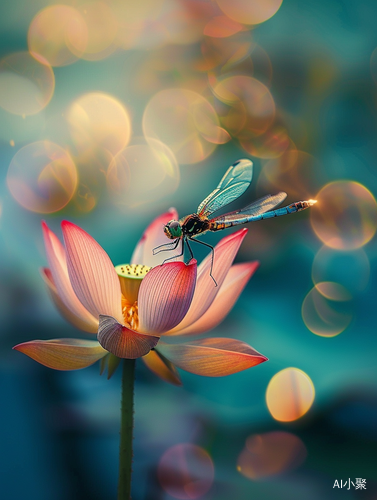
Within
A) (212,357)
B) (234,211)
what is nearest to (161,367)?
(212,357)

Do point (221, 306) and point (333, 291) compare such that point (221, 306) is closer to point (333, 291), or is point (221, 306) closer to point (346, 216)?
point (333, 291)

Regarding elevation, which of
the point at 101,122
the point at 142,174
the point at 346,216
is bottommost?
the point at 346,216

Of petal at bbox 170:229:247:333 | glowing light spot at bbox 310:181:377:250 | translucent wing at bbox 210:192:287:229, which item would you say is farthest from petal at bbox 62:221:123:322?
glowing light spot at bbox 310:181:377:250

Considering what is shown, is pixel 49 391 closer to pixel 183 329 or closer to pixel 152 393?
pixel 152 393

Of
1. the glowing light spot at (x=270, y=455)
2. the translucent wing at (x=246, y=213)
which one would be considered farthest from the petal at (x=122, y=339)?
the glowing light spot at (x=270, y=455)

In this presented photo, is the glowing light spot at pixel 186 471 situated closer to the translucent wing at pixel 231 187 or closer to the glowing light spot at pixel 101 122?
the translucent wing at pixel 231 187

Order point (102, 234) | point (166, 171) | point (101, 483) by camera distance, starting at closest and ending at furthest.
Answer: point (101, 483), point (102, 234), point (166, 171)

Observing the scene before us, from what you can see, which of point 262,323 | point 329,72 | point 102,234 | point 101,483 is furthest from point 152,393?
point 329,72
